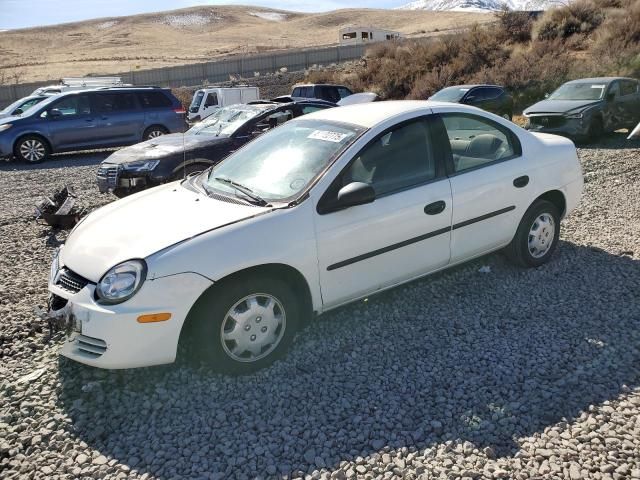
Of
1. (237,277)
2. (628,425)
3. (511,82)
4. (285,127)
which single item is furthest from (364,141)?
(511,82)

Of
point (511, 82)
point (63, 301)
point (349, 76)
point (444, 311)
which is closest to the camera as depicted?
point (63, 301)

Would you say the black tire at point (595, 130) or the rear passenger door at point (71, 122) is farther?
the rear passenger door at point (71, 122)

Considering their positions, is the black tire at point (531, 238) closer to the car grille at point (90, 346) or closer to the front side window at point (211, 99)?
the car grille at point (90, 346)

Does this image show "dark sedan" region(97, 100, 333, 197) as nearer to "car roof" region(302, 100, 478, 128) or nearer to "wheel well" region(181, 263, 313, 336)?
"car roof" region(302, 100, 478, 128)

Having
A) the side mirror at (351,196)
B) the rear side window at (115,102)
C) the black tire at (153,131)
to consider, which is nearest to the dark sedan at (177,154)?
the side mirror at (351,196)

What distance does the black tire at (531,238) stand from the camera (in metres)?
5.02

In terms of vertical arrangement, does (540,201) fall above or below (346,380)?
above

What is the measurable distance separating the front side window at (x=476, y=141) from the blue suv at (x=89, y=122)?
1132cm

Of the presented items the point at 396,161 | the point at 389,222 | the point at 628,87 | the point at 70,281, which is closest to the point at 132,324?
the point at 70,281

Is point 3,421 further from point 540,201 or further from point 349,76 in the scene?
point 349,76

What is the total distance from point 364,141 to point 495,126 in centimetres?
148

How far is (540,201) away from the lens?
16.7 ft

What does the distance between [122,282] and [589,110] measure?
38.5 ft

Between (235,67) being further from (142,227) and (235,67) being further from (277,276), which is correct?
(277,276)
